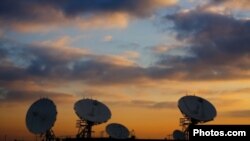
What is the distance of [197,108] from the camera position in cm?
13012

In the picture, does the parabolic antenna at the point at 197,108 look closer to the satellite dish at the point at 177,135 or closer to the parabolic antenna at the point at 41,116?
the parabolic antenna at the point at 41,116

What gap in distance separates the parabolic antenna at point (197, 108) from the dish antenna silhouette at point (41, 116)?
3540 centimetres

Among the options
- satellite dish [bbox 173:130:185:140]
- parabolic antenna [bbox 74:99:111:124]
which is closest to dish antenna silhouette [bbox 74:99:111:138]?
parabolic antenna [bbox 74:99:111:124]

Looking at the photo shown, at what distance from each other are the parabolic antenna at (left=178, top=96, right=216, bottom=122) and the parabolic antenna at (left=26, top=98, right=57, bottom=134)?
35402mm

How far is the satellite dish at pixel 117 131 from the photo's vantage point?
14600cm

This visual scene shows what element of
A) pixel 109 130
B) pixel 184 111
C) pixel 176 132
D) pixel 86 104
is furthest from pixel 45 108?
pixel 176 132

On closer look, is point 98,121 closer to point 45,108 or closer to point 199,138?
point 45,108

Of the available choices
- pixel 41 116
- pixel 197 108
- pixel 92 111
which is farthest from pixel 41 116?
A: pixel 197 108

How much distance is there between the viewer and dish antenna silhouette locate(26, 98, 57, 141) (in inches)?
4879

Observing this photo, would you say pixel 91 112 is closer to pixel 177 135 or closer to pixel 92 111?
pixel 92 111

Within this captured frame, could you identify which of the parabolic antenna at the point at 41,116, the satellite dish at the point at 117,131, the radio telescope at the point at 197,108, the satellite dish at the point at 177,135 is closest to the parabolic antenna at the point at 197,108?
the radio telescope at the point at 197,108

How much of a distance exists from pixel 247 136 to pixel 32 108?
2904 inches

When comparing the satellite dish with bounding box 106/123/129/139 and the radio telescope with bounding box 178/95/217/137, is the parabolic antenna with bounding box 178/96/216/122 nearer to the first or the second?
the radio telescope with bounding box 178/95/217/137

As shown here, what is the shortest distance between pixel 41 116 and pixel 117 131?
31.8m
